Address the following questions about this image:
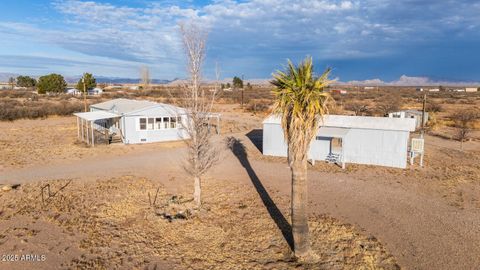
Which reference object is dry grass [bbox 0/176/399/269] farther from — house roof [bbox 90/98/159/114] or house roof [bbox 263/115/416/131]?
house roof [bbox 90/98/159/114]

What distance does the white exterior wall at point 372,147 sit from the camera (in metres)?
18.5

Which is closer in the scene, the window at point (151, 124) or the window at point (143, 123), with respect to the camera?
the window at point (143, 123)

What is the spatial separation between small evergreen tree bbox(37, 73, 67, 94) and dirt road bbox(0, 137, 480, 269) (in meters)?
61.7

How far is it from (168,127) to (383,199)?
17.8 m

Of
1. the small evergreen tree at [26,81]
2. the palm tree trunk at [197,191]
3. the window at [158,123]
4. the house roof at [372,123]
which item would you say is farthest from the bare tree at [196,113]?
the small evergreen tree at [26,81]

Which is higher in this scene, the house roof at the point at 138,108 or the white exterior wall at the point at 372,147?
the house roof at the point at 138,108

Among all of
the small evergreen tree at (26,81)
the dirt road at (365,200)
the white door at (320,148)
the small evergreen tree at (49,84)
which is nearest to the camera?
the dirt road at (365,200)

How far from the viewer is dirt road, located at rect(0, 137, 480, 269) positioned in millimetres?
9711

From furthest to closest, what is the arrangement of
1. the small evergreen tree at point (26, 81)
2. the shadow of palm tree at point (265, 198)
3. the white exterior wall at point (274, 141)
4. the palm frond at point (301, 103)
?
the small evergreen tree at point (26, 81), the white exterior wall at point (274, 141), the shadow of palm tree at point (265, 198), the palm frond at point (301, 103)

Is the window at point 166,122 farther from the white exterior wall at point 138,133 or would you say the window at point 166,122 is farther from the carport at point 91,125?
the carport at point 91,125

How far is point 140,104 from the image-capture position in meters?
27.7

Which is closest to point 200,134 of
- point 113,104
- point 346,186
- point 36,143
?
point 346,186

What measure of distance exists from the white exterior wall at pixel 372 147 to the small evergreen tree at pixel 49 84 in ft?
229

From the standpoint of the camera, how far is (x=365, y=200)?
Result: 13734mm
